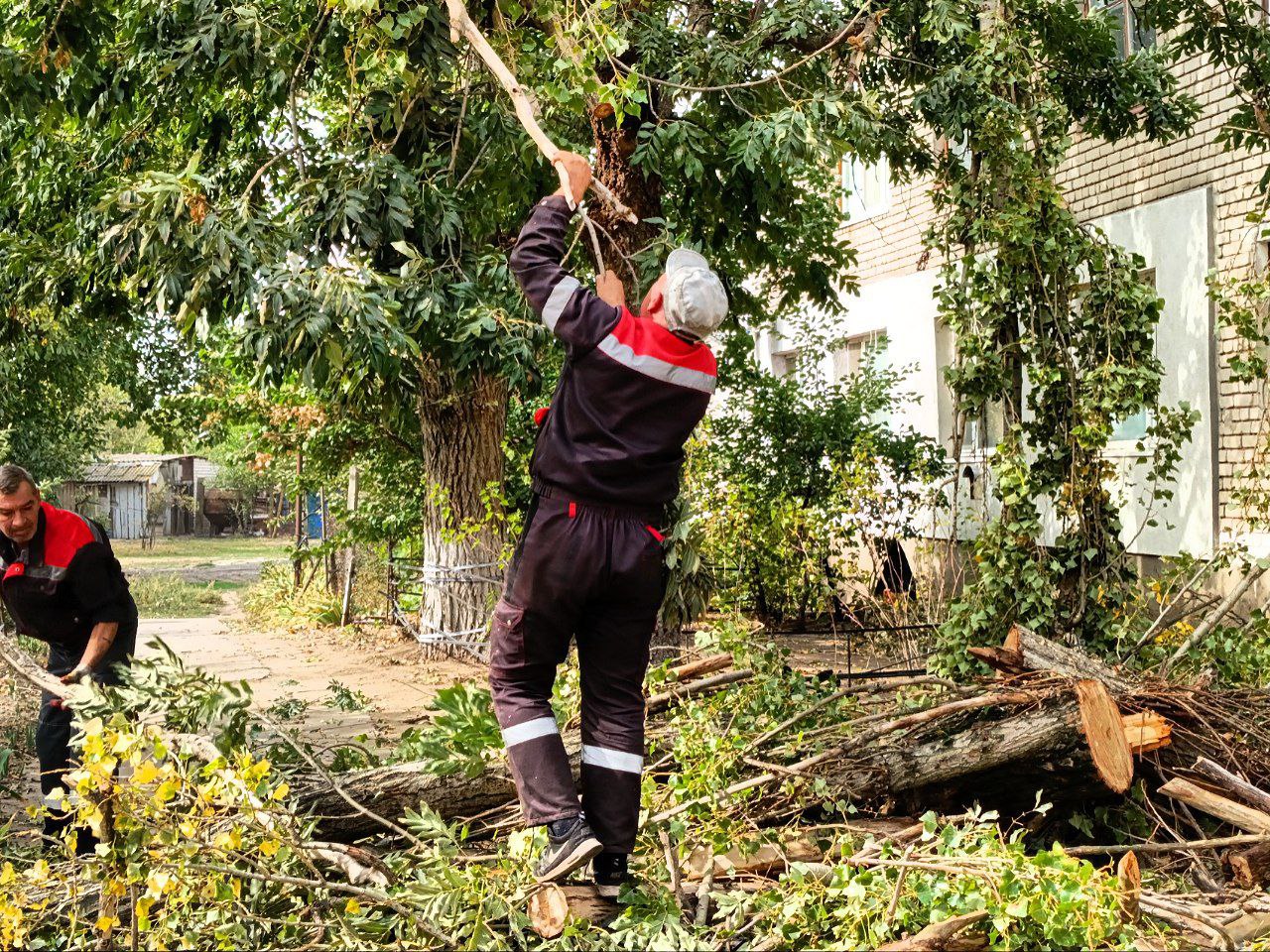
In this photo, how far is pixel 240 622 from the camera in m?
17.7

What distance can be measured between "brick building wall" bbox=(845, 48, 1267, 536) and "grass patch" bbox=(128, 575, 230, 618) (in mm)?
13529

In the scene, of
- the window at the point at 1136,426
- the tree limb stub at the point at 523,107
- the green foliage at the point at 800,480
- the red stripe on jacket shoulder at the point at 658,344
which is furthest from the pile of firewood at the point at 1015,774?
the window at the point at 1136,426

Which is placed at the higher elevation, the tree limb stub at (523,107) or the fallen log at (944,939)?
the tree limb stub at (523,107)

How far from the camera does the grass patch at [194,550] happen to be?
109ft

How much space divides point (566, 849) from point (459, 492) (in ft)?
27.9

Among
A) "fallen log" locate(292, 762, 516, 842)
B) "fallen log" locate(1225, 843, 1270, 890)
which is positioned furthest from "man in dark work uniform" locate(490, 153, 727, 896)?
"fallen log" locate(1225, 843, 1270, 890)

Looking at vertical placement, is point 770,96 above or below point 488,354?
above

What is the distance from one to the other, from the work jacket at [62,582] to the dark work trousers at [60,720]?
0.22ft

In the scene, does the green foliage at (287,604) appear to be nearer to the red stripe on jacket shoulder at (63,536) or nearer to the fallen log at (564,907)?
the red stripe on jacket shoulder at (63,536)

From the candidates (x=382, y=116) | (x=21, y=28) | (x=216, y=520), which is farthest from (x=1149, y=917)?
(x=216, y=520)

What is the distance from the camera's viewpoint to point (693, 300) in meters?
4.18

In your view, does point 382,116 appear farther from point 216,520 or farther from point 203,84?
point 216,520

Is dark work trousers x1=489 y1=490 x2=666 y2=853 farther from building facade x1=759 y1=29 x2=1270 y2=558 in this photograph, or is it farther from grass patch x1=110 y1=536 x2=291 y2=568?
grass patch x1=110 y1=536 x2=291 y2=568

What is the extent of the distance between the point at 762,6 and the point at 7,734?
7350 millimetres
